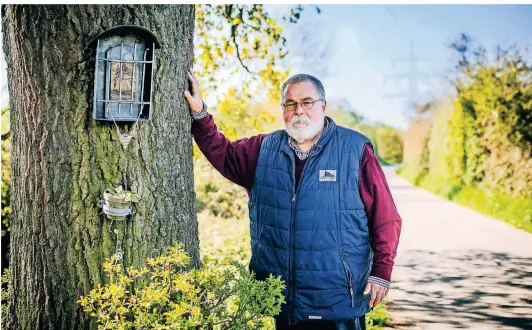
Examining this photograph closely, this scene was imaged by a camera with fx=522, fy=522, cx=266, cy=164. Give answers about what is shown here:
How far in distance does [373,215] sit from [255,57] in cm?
292

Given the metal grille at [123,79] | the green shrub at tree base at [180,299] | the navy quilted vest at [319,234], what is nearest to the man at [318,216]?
the navy quilted vest at [319,234]

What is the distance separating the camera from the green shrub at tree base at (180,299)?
1.95m

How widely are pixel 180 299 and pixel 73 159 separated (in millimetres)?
742

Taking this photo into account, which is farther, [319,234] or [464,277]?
[464,277]

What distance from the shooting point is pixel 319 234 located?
8.26 ft

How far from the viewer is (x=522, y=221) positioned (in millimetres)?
6035

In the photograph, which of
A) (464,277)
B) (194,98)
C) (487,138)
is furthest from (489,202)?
(194,98)

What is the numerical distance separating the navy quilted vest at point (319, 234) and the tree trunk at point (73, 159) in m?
0.49

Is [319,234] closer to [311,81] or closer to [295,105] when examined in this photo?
[295,105]

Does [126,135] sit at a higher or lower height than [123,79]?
lower

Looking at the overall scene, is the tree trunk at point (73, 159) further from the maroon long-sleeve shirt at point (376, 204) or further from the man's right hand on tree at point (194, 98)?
the maroon long-sleeve shirt at point (376, 204)

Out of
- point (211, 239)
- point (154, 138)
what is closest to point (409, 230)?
point (211, 239)

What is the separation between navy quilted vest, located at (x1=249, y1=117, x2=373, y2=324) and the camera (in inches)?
99.3

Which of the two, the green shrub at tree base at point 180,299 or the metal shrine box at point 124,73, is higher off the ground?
the metal shrine box at point 124,73
